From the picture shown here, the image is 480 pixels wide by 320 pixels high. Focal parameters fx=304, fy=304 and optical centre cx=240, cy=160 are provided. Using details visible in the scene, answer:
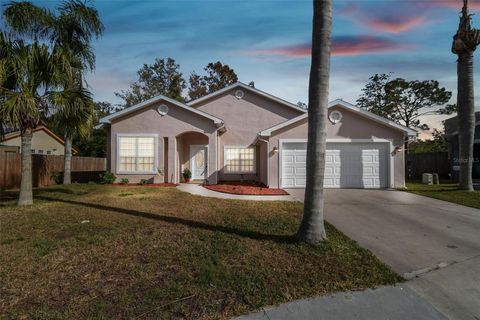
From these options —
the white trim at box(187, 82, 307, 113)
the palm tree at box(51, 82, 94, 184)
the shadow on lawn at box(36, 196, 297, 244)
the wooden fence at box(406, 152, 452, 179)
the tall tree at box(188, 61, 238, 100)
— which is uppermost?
the tall tree at box(188, 61, 238, 100)

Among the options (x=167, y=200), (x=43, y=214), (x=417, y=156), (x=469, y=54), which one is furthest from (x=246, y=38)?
(x=417, y=156)

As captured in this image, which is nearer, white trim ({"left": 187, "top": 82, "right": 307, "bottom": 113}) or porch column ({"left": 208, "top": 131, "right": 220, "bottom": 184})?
porch column ({"left": 208, "top": 131, "right": 220, "bottom": 184})

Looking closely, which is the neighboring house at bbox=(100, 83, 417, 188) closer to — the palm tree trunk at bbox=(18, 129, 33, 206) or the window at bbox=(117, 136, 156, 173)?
the window at bbox=(117, 136, 156, 173)

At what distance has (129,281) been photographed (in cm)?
422

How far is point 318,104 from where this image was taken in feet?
17.7

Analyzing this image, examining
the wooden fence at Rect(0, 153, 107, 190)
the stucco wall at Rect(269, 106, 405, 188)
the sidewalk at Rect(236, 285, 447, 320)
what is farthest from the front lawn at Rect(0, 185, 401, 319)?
the wooden fence at Rect(0, 153, 107, 190)

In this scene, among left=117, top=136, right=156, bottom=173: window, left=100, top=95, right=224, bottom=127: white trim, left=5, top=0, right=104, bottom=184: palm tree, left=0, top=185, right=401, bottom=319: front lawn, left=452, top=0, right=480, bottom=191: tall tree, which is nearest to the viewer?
left=0, top=185, right=401, bottom=319: front lawn

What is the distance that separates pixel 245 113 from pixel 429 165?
14787mm

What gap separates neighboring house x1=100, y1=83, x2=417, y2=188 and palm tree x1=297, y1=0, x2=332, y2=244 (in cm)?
899

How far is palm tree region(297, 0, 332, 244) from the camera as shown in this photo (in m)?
5.37

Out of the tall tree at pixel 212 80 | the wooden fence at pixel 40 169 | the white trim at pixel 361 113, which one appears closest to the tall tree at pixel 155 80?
the tall tree at pixel 212 80

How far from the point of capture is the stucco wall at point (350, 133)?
575 inches

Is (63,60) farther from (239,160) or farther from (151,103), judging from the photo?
(239,160)

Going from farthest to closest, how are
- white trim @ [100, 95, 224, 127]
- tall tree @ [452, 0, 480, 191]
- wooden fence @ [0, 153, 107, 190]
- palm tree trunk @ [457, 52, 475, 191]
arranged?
white trim @ [100, 95, 224, 127] → wooden fence @ [0, 153, 107, 190] → palm tree trunk @ [457, 52, 475, 191] → tall tree @ [452, 0, 480, 191]
